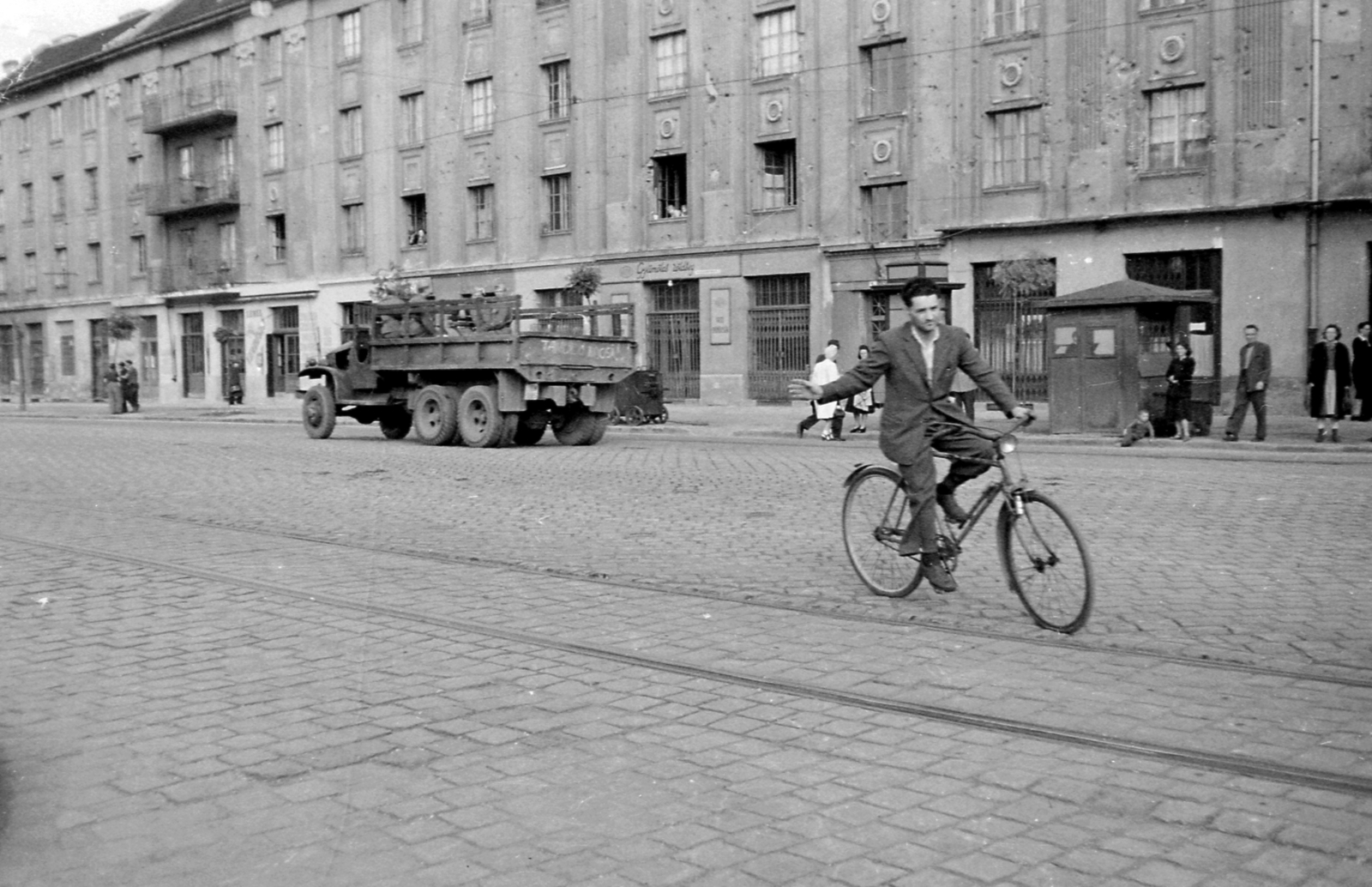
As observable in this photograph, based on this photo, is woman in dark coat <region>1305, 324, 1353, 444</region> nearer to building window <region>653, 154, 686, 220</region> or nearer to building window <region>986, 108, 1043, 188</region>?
building window <region>986, 108, 1043, 188</region>

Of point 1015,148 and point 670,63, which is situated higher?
point 670,63

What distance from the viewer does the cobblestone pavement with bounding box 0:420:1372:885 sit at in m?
3.65

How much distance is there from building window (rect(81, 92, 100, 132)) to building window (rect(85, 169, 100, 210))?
173cm

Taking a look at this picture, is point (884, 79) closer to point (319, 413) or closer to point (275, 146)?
point (319, 413)

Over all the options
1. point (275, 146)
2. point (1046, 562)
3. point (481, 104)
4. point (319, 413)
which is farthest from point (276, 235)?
point (1046, 562)

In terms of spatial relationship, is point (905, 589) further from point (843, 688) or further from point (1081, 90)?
point (1081, 90)

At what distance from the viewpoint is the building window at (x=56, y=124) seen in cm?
5598

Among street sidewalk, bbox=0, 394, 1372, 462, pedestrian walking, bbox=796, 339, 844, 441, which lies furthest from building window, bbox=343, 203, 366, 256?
pedestrian walking, bbox=796, 339, 844, 441

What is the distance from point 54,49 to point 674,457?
56.6m

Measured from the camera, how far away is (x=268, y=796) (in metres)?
4.13

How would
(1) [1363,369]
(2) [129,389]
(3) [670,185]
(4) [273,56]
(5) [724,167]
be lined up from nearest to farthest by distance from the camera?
(1) [1363,369] < (5) [724,167] < (3) [670,185] < (2) [129,389] < (4) [273,56]

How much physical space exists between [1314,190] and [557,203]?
64.3 ft

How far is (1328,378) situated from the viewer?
18.6 m

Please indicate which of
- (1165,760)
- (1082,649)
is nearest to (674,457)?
(1082,649)
